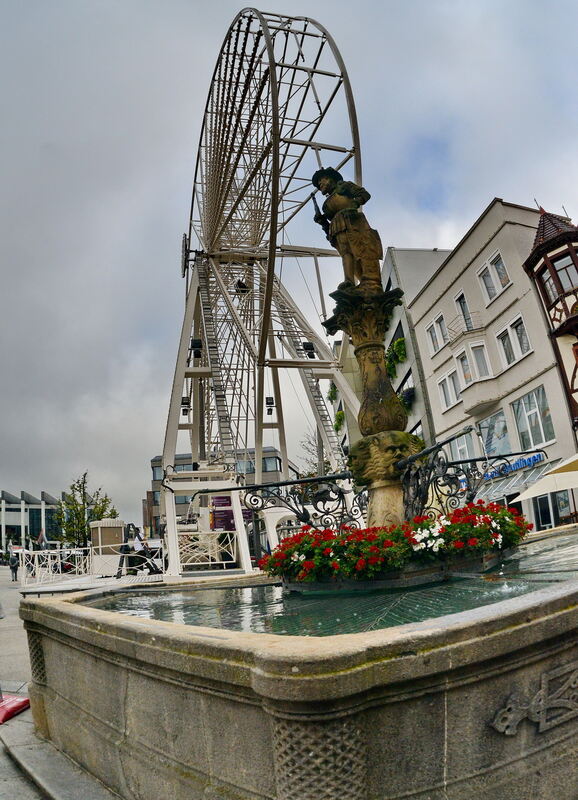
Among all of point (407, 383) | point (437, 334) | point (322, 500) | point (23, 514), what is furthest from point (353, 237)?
point (23, 514)

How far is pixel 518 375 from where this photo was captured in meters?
24.9

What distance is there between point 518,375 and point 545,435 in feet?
9.24

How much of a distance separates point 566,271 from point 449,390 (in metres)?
9.31

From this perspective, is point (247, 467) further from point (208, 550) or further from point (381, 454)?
point (381, 454)

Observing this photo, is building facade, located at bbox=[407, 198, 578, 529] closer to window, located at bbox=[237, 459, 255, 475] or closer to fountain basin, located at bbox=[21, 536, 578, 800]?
window, located at bbox=[237, 459, 255, 475]

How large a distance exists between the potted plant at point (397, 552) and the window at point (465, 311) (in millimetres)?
22067

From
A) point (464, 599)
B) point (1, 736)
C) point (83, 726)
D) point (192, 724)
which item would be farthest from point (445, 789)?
point (1, 736)

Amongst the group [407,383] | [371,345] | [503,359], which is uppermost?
[407,383]

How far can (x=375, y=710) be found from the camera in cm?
246

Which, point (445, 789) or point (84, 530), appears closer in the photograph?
point (445, 789)

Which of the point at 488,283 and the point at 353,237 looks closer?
the point at 353,237

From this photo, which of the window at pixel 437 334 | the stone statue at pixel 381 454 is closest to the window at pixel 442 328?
the window at pixel 437 334

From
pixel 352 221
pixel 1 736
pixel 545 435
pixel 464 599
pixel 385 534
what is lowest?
pixel 1 736

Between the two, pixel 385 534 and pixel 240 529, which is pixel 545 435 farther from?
pixel 385 534
